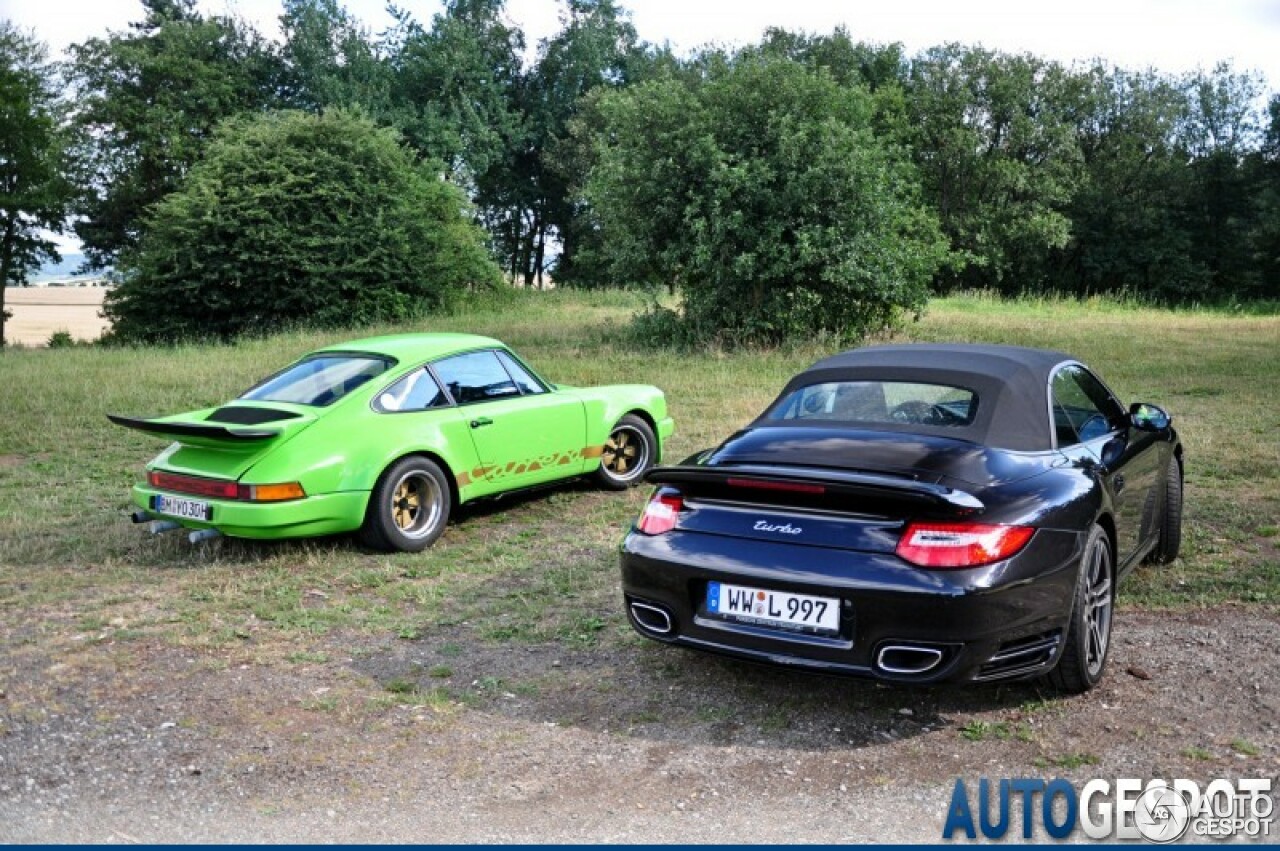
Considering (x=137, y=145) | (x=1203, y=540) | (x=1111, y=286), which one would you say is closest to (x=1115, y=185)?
(x=1111, y=286)

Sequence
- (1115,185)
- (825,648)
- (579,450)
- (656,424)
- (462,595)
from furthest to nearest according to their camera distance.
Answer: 1. (1115,185)
2. (656,424)
3. (579,450)
4. (462,595)
5. (825,648)

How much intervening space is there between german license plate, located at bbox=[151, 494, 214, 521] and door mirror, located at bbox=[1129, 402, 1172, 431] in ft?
17.2

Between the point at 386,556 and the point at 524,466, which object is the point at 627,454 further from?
the point at 386,556

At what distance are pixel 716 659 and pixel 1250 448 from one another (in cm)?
735

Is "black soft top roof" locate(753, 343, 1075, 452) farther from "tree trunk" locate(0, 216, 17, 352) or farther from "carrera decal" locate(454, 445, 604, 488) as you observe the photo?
"tree trunk" locate(0, 216, 17, 352)

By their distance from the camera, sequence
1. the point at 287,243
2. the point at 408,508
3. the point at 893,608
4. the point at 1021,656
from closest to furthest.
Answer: the point at 893,608 < the point at 1021,656 < the point at 408,508 < the point at 287,243

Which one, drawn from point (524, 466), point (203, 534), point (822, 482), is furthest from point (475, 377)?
point (822, 482)

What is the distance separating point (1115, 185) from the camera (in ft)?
179

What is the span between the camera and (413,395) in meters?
7.87

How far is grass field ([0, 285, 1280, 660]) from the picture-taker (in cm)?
614

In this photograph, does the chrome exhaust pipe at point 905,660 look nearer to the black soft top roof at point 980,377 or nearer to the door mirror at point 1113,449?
the black soft top roof at point 980,377

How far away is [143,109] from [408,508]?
43.9 meters

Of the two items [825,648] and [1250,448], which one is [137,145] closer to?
[1250,448]

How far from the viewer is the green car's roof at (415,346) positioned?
8111 mm
